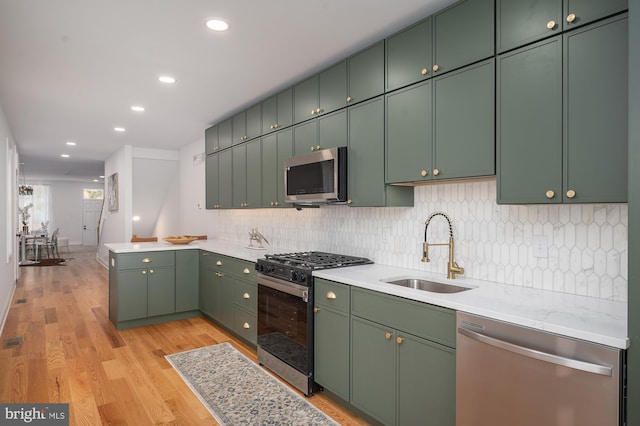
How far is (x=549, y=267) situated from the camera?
7.03 ft

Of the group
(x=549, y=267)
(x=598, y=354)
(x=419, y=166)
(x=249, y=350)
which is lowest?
(x=249, y=350)

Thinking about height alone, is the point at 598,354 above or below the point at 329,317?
above

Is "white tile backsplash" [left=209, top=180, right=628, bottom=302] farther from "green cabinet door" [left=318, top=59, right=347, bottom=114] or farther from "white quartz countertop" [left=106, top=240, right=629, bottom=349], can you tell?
"green cabinet door" [left=318, top=59, right=347, bottom=114]

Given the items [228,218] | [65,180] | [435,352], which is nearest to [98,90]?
[228,218]

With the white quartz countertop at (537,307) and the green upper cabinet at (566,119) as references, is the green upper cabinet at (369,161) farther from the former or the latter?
the green upper cabinet at (566,119)

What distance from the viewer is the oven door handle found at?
112 inches

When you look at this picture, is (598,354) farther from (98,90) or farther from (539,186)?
(98,90)

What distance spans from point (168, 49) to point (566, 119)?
8.82 feet

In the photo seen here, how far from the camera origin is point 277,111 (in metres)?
3.92

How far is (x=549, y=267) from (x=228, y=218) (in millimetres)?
4423

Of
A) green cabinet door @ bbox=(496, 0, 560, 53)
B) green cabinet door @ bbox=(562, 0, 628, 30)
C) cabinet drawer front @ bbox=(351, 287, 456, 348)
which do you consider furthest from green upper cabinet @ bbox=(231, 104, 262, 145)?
green cabinet door @ bbox=(562, 0, 628, 30)

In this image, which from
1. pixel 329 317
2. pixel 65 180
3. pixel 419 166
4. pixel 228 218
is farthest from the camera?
pixel 65 180

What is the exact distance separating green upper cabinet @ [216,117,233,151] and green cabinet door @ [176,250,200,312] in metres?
1.42

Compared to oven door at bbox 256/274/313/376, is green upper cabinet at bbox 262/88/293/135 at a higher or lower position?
higher
